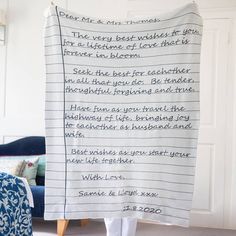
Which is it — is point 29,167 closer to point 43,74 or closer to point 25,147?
point 25,147

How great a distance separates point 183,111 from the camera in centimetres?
178

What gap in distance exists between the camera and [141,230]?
3.32m

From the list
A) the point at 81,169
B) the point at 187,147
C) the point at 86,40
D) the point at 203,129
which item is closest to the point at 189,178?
the point at 187,147

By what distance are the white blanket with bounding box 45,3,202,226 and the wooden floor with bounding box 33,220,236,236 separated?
1.52 m

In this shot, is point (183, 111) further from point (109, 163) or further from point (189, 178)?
point (109, 163)

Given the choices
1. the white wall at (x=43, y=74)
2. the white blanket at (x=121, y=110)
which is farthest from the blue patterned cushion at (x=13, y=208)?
the white wall at (x=43, y=74)

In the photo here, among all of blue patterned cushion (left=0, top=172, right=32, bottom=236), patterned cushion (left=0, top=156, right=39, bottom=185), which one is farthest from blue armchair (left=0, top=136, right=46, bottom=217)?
blue patterned cushion (left=0, top=172, right=32, bottom=236)

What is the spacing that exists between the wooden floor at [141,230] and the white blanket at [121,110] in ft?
5.00

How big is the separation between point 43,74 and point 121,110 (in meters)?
2.21

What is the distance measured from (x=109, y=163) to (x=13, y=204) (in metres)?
0.50

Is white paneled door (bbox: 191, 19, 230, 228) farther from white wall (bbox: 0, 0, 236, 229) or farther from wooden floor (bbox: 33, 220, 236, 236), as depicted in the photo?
wooden floor (bbox: 33, 220, 236, 236)

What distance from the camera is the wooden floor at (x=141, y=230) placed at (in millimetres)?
3211

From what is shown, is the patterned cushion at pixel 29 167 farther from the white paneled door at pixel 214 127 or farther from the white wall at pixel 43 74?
the white paneled door at pixel 214 127

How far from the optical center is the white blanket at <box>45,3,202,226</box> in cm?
178
